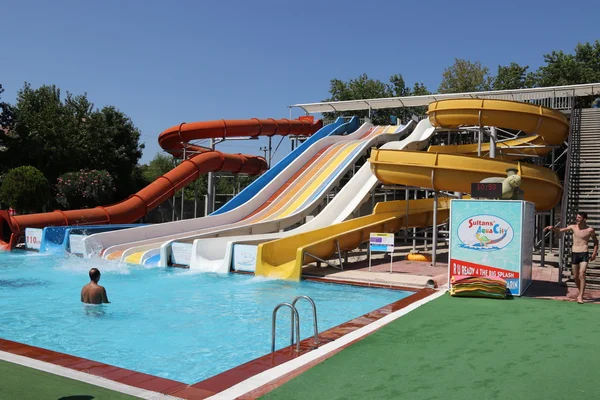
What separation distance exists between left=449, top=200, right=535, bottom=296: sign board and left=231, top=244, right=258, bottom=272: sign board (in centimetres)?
528

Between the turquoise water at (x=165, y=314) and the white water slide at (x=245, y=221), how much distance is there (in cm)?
208

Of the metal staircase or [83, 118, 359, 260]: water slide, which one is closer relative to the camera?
the metal staircase

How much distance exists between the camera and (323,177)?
832 inches

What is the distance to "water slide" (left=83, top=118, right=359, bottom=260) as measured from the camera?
16688 millimetres

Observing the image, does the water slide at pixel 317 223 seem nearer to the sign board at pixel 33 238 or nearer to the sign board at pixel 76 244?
the sign board at pixel 76 244

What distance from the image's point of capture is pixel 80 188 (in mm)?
27234

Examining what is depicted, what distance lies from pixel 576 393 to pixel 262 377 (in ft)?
9.15

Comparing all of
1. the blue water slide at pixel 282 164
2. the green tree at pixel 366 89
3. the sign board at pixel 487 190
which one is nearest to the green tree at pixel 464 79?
the green tree at pixel 366 89

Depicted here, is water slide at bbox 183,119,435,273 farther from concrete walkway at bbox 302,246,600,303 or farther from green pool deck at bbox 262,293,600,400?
green pool deck at bbox 262,293,600,400

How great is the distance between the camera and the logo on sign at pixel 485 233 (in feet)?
33.0

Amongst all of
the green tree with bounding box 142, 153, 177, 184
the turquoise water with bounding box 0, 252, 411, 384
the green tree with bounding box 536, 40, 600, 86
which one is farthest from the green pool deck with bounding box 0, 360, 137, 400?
the green tree with bounding box 142, 153, 177, 184

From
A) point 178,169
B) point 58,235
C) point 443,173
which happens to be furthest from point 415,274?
point 178,169

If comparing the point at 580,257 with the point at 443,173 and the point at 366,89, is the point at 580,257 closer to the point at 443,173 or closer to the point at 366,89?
the point at 443,173

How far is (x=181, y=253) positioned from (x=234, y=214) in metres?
4.80
